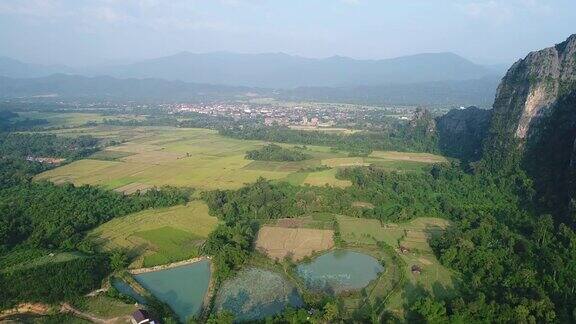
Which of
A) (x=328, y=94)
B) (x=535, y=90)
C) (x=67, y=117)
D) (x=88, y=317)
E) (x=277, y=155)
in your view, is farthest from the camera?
(x=328, y=94)

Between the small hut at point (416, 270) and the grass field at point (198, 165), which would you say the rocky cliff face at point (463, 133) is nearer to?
the grass field at point (198, 165)

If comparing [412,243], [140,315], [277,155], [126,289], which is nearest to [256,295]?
[140,315]

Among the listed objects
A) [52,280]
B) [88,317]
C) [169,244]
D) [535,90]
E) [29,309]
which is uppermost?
[535,90]

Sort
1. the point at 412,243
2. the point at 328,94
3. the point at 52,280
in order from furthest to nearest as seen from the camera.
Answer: the point at 328,94
the point at 412,243
the point at 52,280

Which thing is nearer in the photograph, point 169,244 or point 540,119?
point 169,244

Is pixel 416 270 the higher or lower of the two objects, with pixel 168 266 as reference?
higher

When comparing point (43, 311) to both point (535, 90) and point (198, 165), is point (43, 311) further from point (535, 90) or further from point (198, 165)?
point (535, 90)
